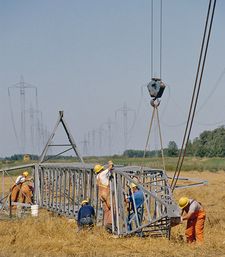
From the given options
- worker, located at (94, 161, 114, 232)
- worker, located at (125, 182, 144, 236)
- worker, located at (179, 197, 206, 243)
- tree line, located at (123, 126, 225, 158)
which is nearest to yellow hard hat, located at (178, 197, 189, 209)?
worker, located at (179, 197, 206, 243)

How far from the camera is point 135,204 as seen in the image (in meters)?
17.1

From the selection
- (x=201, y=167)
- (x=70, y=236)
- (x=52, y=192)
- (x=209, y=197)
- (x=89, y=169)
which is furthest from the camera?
(x=201, y=167)

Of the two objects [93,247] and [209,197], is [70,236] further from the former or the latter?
[209,197]

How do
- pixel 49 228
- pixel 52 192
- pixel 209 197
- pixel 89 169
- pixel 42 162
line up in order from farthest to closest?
pixel 209 197
pixel 42 162
pixel 52 192
pixel 89 169
pixel 49 228

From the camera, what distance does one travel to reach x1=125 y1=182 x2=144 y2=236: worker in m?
17.0

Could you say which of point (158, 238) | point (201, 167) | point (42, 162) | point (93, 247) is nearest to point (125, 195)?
point (158, 238)

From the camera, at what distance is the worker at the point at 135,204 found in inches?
669

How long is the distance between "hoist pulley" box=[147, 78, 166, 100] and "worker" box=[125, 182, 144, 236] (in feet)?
8.72

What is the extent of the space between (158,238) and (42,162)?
11.0 metres

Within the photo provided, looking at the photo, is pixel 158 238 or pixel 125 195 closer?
pixel 158 238

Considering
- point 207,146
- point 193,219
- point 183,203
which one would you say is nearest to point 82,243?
point 183,203

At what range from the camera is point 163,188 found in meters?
18.1

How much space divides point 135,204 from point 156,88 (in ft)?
11.0

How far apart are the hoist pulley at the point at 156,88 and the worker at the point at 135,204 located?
2658 mm
